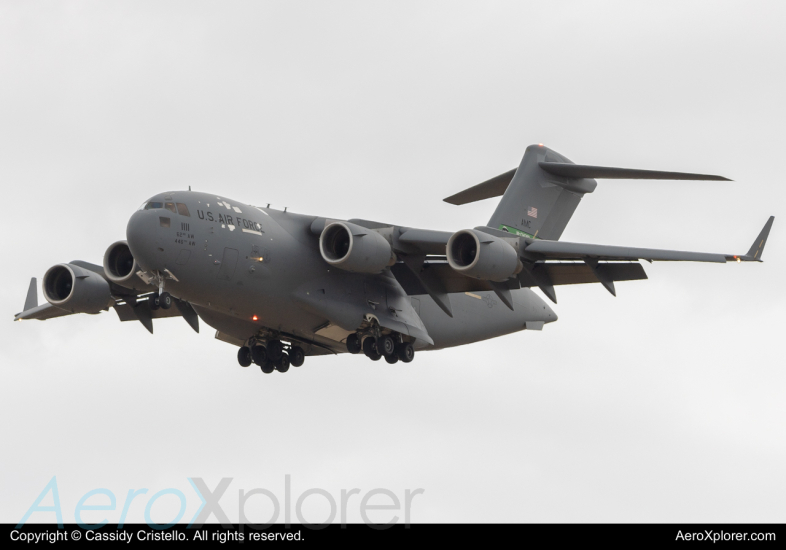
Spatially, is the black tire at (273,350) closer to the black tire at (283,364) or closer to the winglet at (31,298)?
the black tire at (283,364)

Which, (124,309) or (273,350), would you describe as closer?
(273,350)

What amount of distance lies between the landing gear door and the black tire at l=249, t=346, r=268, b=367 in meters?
2.55

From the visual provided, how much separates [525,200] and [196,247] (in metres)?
6.78

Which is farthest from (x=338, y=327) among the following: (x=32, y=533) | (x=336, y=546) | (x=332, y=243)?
(x=32, y=533)

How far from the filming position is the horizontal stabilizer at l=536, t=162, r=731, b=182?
1837 centimetres

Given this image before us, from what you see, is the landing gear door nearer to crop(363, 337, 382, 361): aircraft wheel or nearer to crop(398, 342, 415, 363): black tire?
crop(363, 337, 382, 361): aircraft wheel

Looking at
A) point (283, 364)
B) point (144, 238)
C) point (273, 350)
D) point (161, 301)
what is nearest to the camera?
point (144, 238)

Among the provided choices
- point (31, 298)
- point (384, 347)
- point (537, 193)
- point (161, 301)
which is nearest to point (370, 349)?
point (384, 347)

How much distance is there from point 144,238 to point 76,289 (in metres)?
3.15

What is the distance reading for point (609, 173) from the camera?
64.6 ft

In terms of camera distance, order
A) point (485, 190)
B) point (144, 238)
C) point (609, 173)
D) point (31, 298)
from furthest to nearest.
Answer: point (485, 190)
point (31, 298)
point (609, 173)
point (144, 238)

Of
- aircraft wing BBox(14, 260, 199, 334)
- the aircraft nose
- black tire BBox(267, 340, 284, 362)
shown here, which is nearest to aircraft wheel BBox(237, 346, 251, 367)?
black tire BBox(267, 340, 284, 362)

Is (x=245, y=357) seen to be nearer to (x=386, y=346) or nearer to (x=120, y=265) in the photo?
(x=386, y=346)

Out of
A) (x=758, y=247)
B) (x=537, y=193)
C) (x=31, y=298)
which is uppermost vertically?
(x=537, y=193)
